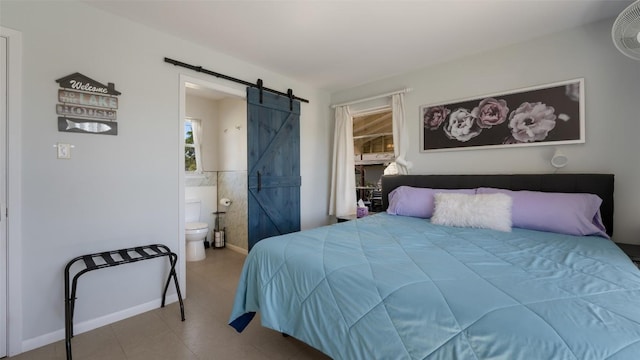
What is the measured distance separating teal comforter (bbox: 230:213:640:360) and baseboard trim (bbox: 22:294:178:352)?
1.07 m

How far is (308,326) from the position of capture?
4.43ft

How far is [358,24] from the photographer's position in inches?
92.0

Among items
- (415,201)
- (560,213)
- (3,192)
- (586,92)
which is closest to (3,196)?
(3,192)

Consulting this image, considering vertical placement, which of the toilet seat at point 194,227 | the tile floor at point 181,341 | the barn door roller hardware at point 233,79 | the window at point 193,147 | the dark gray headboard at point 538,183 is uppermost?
the barn door roller hardware at point 233,79

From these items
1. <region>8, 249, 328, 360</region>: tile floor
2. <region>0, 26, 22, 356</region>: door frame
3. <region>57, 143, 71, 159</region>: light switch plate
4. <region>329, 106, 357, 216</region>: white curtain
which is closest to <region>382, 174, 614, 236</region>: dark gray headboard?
<region>329, 106, 357, 216</region>: white curtain

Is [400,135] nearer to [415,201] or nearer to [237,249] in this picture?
[415,201]

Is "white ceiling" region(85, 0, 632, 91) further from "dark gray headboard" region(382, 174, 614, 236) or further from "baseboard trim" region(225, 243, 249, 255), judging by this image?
"baseboard trim" region(225, 243, 249, 255)

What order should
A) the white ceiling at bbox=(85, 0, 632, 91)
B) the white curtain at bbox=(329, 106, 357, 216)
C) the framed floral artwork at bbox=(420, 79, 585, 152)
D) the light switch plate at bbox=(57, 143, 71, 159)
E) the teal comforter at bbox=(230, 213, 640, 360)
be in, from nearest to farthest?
1. the teal comforter at bbox=(230, 213, 640, 360)
2. the light switch plate at bbox=(57, 143, 71, 159)
3. the white ceiling at bbox=(85, 0, 632, 91)
4. the framed floral artwork at bbox=(420, 79, 585, 152)
5. the white curtain at bbox=(329, 106, 357, 216)

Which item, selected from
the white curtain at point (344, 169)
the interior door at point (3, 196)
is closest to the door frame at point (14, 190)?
the interior door at point (3, 196)

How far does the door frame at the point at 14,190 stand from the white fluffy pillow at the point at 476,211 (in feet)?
10.1

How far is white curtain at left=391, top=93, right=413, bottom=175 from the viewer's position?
339 centimetres

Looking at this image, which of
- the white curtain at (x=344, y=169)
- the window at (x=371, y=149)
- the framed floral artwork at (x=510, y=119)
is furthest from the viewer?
the window at (x=371, y=149)

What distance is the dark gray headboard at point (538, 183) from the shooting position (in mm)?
2201

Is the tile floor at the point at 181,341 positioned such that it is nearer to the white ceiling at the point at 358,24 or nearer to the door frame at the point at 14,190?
the door frame at the point at 14,190
